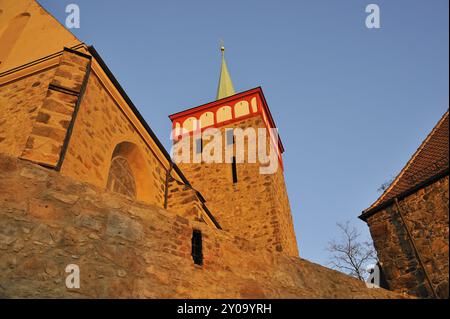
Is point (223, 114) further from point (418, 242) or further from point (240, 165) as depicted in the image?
point (418, 242)

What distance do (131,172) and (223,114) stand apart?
9883mm

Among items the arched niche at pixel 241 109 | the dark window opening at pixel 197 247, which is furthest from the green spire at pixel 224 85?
the dark window opening at pixel 197 247

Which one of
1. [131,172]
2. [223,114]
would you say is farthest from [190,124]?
[131,172]

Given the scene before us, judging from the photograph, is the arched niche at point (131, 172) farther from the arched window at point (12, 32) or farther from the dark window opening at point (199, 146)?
the dark window opening at point (199, 146)

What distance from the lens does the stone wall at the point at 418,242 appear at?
6.32 metres

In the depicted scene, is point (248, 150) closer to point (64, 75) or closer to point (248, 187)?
point (248, 187)

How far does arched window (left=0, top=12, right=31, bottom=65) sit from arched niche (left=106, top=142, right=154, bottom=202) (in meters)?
4.21

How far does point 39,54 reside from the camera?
8797 mm

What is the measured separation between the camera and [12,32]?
10078 mm

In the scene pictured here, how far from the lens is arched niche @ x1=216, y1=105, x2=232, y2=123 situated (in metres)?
18.5

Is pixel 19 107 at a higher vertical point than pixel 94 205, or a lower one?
higher

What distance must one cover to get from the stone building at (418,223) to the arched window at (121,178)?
Result: 551 centimetres

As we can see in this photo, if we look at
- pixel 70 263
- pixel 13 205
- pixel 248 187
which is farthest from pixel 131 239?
pixel 248 187
